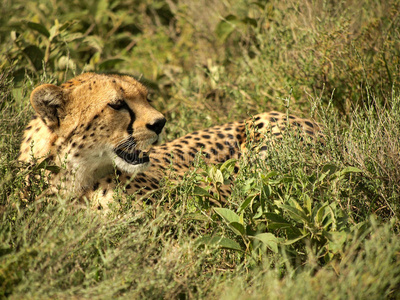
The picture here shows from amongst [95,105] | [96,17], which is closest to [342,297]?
[95,105]

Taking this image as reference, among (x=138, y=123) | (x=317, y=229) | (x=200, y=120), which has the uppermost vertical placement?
(x=138, y=123)

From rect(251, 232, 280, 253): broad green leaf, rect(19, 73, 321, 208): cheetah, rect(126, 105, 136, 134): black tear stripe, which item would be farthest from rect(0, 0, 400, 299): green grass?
rect(126, 105, 136, 134): black tear stripe

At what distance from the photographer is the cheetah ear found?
2244 mm

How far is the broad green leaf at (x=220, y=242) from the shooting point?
1917 millimetres

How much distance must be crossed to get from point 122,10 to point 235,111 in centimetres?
249

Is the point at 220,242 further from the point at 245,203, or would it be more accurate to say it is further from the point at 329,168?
the point at 329,168

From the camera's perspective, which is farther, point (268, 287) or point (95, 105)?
point (95, 105)

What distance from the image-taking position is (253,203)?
2123 mm

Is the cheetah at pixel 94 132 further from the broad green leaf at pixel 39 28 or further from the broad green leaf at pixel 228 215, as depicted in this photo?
the broad green leaf at pixel 39 28

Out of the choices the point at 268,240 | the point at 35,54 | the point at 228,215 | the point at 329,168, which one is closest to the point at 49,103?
the point at 228,215

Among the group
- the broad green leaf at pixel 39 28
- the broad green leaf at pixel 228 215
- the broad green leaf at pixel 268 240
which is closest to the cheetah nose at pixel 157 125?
the broad green leaf at pixel 228 215

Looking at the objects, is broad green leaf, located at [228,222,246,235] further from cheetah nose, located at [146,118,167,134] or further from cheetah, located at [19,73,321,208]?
cheetah nose, located at [146,118,167,134]

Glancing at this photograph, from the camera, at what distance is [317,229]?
6.23ft

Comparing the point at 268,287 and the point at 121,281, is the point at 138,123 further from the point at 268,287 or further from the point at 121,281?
the point at 268,287
